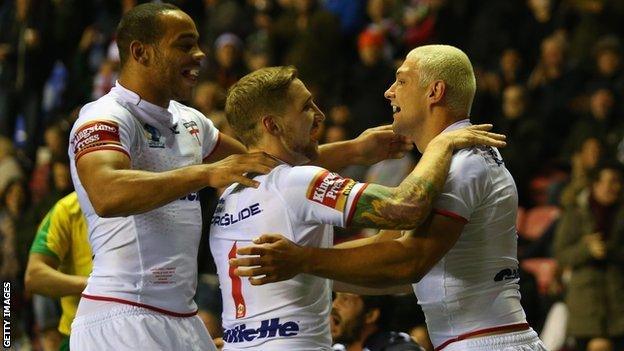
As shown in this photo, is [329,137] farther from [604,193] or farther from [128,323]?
[128,323]

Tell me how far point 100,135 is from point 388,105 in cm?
889

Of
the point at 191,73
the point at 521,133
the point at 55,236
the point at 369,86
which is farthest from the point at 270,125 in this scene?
the point at 369,86

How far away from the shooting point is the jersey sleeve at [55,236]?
7.42 meters

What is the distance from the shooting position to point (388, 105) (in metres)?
14.2

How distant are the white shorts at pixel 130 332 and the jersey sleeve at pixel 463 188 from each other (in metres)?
1.28

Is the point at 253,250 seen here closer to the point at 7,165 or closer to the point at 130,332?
the point at 130,332

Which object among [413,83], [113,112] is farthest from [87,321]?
[413,83]

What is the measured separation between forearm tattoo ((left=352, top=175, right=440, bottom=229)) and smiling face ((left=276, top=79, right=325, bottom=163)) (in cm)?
42

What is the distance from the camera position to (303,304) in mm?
5246

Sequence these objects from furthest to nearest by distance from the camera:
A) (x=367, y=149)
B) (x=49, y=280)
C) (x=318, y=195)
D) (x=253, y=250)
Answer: (x=49, y=280) → (x=367, y=149) → (x=318, y=195) → (x=253, y=250)

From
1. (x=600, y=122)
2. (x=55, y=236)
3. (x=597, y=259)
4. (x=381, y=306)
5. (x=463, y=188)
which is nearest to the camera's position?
(x=463, y=188)

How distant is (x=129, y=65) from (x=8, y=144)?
9512 mm

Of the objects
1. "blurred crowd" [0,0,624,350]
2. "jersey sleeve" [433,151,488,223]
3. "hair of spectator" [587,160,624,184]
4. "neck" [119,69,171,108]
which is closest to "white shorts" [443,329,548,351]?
"jersey sleeve" [433,151,488,223]

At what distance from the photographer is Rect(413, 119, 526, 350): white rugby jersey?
5.38m
